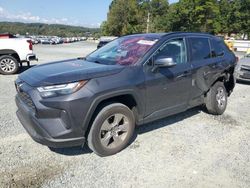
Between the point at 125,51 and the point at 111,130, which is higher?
the point at 125,51

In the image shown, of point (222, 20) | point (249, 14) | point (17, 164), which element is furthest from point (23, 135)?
point (222, 20)

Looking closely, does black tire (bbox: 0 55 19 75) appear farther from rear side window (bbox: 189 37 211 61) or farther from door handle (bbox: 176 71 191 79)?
door handle (bbox: 176 71 191 79)

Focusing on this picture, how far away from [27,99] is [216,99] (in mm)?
3845

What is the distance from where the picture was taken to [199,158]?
393cm

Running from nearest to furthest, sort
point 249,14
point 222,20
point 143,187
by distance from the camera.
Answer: point 143,187, point 249,14, point 222,20

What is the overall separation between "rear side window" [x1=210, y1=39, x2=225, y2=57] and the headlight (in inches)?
132

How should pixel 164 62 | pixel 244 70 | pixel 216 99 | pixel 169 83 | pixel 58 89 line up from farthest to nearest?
pixel 244 70
pixel 216 99
pixel 169 83
pixel 164 62
pixel 58 89

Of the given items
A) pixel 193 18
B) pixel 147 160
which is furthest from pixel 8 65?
pixel 193 18

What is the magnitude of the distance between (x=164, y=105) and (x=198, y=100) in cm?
116

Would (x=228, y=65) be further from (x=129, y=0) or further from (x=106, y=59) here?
(x=129, y=0)

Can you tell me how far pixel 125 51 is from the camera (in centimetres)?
446

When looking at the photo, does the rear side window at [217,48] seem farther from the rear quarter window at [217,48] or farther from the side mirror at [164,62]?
the side mirror at [164,62]

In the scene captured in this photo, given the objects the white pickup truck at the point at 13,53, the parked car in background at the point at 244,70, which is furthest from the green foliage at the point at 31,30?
the parked car in background at the point at 244,70

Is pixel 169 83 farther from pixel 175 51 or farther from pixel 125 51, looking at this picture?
pixel 125 51
